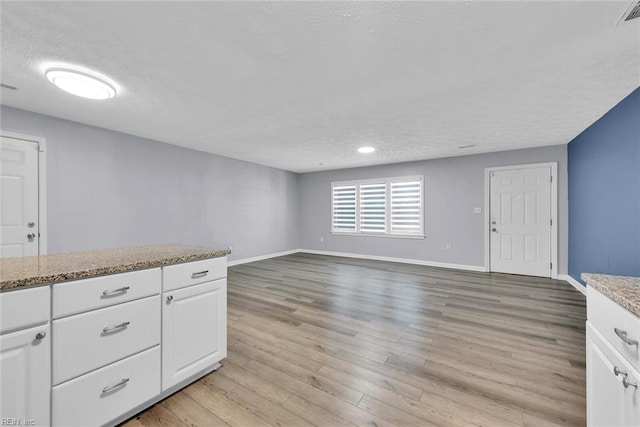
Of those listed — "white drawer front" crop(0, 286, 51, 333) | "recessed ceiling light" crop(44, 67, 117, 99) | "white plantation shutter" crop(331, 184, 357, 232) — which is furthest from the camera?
"white plantation shutter" crop(331, 184, 357, 232)

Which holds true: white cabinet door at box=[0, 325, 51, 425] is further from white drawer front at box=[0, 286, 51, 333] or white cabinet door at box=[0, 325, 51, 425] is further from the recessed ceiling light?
the recessed ceiling light

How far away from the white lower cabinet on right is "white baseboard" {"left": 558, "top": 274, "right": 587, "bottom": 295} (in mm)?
3348

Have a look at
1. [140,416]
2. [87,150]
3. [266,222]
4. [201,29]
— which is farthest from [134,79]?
[266,222]

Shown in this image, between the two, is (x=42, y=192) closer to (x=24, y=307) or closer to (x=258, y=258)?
(x=24, y=307)

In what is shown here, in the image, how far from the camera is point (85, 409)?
126 cm

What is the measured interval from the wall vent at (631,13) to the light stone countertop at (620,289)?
1.48 metres

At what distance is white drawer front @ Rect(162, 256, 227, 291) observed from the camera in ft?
5.20

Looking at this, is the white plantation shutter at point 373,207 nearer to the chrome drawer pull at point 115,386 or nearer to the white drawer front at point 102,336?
the white drawer front at point 102,336

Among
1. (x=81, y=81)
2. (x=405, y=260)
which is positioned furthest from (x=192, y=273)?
(x=405, y=260)

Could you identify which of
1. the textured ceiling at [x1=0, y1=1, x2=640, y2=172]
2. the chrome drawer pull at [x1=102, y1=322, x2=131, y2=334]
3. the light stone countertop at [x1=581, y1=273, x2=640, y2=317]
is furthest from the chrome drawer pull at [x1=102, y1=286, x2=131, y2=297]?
the light stone countertop at [x1=581, y1=273, x2=640, y2=317]

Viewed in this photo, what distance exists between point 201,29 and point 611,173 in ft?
13.7

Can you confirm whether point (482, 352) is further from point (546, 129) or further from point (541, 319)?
point (546, 129)

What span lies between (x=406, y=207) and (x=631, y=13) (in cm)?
455

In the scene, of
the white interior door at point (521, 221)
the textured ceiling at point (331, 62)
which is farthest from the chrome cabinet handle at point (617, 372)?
the white interior door at point (521, 221)
